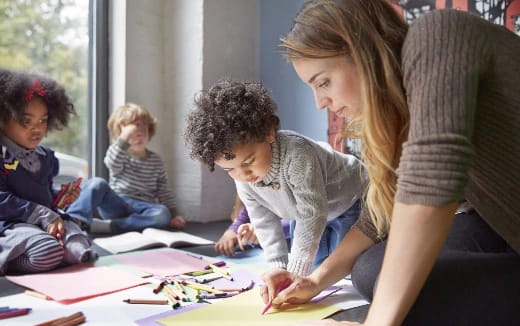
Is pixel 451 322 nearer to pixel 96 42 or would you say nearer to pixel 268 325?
pixel 268 325

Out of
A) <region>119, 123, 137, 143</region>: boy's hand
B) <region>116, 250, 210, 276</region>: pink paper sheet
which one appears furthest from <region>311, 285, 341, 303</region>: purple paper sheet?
<region>119, 123, 137, 143</region>: boy's hand

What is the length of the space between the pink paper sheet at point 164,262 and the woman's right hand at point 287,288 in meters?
0.47

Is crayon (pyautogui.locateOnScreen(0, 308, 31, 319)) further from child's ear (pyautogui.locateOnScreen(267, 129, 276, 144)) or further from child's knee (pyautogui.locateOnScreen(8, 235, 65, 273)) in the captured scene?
child's ear (pyautogui.locateOnScreen(267, 129, 276, 144))

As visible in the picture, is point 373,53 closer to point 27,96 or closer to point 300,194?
point 300,194

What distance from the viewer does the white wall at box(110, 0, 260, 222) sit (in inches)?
102

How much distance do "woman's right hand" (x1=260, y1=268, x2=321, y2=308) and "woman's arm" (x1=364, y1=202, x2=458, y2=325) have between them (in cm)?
41

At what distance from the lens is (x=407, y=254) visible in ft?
2.02

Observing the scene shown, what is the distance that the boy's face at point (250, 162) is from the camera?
1231 mm

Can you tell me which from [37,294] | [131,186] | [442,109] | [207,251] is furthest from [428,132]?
[131,186]

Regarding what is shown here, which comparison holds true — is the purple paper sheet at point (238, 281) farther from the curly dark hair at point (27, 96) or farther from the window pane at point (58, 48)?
the window pane at point (58, 48)

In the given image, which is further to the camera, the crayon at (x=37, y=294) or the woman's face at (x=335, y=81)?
the crayon at (x=37, y=294)

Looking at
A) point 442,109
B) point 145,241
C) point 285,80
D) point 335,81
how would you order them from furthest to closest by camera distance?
point 285,80
point 145,241
point 335,81
point 442,109

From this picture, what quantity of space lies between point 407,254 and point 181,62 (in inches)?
87.8

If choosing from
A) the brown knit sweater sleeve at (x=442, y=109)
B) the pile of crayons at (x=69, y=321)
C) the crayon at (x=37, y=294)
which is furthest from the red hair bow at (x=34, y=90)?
the brown knit sweater sleeve at (x=442, y=109)
